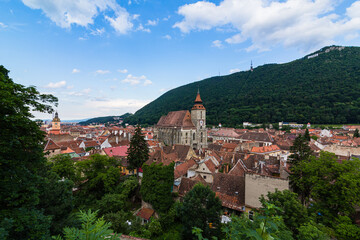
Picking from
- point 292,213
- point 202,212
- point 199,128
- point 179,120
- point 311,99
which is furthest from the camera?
point 311,99

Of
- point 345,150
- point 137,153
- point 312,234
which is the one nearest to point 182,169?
point 137,153

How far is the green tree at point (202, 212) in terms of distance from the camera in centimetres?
1402

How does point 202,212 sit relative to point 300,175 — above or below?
below

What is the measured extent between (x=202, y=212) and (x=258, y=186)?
6046 millimetres

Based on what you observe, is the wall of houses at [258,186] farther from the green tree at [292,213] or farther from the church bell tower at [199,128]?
the church bell tower at [199,128]

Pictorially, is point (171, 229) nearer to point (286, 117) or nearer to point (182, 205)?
point (182, 205)

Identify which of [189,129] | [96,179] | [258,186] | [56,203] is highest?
[189,129]

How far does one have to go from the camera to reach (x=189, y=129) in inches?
2269

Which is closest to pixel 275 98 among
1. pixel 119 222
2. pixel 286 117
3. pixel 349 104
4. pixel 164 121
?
pixel 286 117

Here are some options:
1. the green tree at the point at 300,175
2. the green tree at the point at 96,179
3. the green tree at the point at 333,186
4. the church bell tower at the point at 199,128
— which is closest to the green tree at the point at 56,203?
the green tree at the point at 96,179

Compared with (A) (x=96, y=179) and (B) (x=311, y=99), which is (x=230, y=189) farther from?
(B) (x=311, y=99)

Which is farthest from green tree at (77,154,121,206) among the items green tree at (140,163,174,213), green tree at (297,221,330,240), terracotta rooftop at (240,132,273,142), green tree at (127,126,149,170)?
terracotta rooftop at (240,132,273,142)

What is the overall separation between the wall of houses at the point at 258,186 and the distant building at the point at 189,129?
40000 mm

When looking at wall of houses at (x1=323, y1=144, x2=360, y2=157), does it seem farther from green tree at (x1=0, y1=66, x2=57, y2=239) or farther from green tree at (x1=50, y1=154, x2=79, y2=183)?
green tree at (x1=50, y1=154, x2=79, y2=183)
